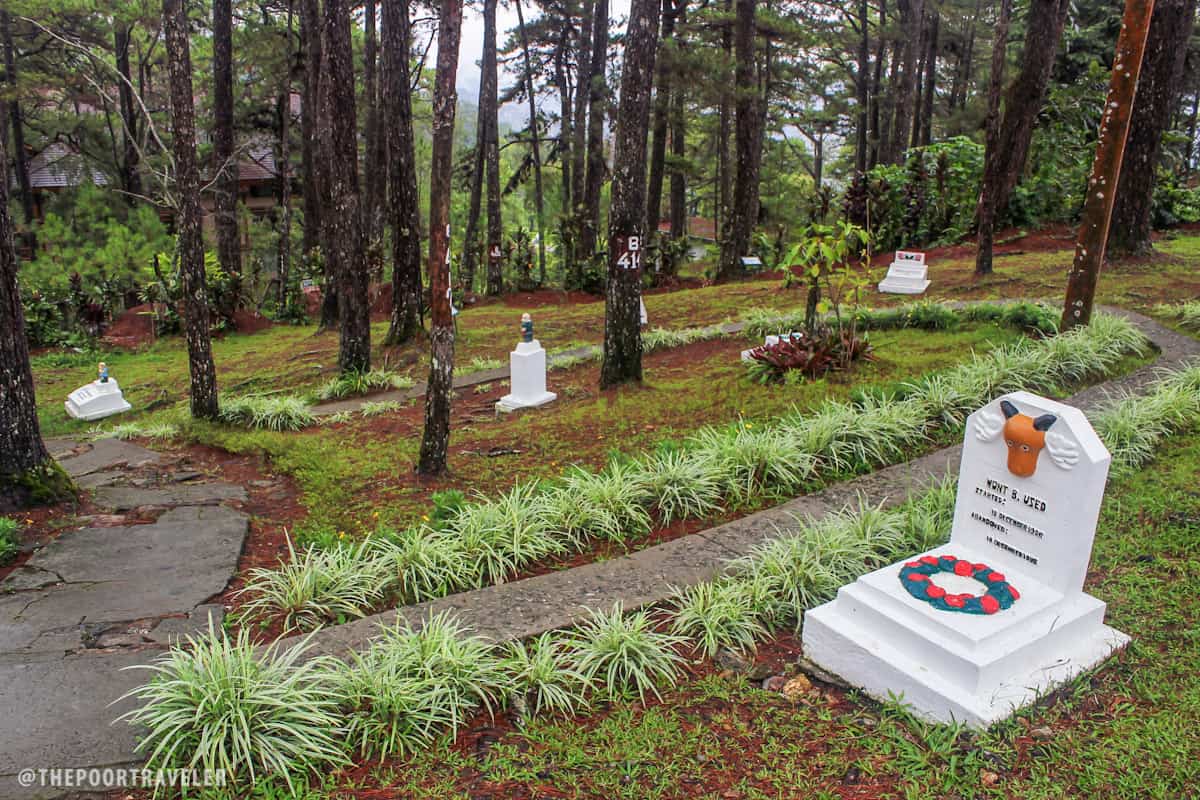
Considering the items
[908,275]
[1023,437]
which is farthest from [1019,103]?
[1023,437]

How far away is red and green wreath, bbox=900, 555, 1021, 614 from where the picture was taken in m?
3.46

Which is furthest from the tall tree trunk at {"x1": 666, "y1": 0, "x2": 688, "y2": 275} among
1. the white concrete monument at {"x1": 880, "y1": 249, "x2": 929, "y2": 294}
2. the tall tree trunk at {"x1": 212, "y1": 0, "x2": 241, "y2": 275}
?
the tall tree trunk at {"x1": 212, "y1": 0, "x2": 241, "y2": 275}

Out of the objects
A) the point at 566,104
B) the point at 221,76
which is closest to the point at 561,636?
the point at 221,76

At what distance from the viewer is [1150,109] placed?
10.8 metres

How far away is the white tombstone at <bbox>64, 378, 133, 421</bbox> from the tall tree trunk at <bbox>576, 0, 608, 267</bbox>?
10207 mm

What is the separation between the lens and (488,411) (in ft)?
29.6

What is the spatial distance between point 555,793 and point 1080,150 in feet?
63.9

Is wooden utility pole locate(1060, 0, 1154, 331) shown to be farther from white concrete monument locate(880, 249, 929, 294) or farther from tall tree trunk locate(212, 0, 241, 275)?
tall tree trunk locate(212, 0, 241, 275)

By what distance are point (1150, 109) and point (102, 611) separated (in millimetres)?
12841

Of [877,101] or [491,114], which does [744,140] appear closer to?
[491,114]

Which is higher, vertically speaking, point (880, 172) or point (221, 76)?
point (221, 76)

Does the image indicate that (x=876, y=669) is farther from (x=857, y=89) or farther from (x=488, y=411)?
(x=857, y=89)

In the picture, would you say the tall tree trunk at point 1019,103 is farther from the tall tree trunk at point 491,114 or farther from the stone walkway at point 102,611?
the stone walkway at point 102,611

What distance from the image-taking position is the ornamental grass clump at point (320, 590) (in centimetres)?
434
